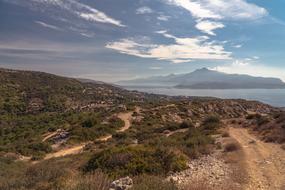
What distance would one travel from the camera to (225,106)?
192 feet

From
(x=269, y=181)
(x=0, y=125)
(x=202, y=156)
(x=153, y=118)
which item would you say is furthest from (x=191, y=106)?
(x=269, y=181)

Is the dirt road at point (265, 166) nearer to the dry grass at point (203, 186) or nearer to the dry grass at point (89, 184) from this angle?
the dry grass at point (203, 186)

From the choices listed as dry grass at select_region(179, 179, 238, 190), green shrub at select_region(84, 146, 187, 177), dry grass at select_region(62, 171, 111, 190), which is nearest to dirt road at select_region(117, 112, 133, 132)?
green shrub at select_region(84, 146, 187, 177)

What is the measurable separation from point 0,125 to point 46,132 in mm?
13682

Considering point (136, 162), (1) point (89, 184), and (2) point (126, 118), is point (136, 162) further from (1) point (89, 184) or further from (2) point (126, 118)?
(2) point (126, 118)

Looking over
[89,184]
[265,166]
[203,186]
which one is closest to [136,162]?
[203,186]

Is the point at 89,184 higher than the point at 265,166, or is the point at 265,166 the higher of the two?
the point at 89,184

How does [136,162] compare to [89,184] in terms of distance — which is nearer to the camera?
[89,184]

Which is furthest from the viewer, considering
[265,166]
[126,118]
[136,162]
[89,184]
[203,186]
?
[126,118]

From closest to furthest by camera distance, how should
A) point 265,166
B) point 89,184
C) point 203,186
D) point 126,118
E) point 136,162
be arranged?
1. point 89,184
2. point 203,186
3. point 136,162
4. point 265,166
5. point 126,118

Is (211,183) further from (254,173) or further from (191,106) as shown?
(191,106)

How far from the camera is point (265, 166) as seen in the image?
12.4 m

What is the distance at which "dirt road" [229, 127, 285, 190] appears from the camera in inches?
394

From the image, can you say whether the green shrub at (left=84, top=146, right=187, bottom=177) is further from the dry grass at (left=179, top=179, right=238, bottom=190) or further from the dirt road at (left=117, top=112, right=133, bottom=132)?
the dirt road at (left=117, top=112, right=133, bottom=132)
